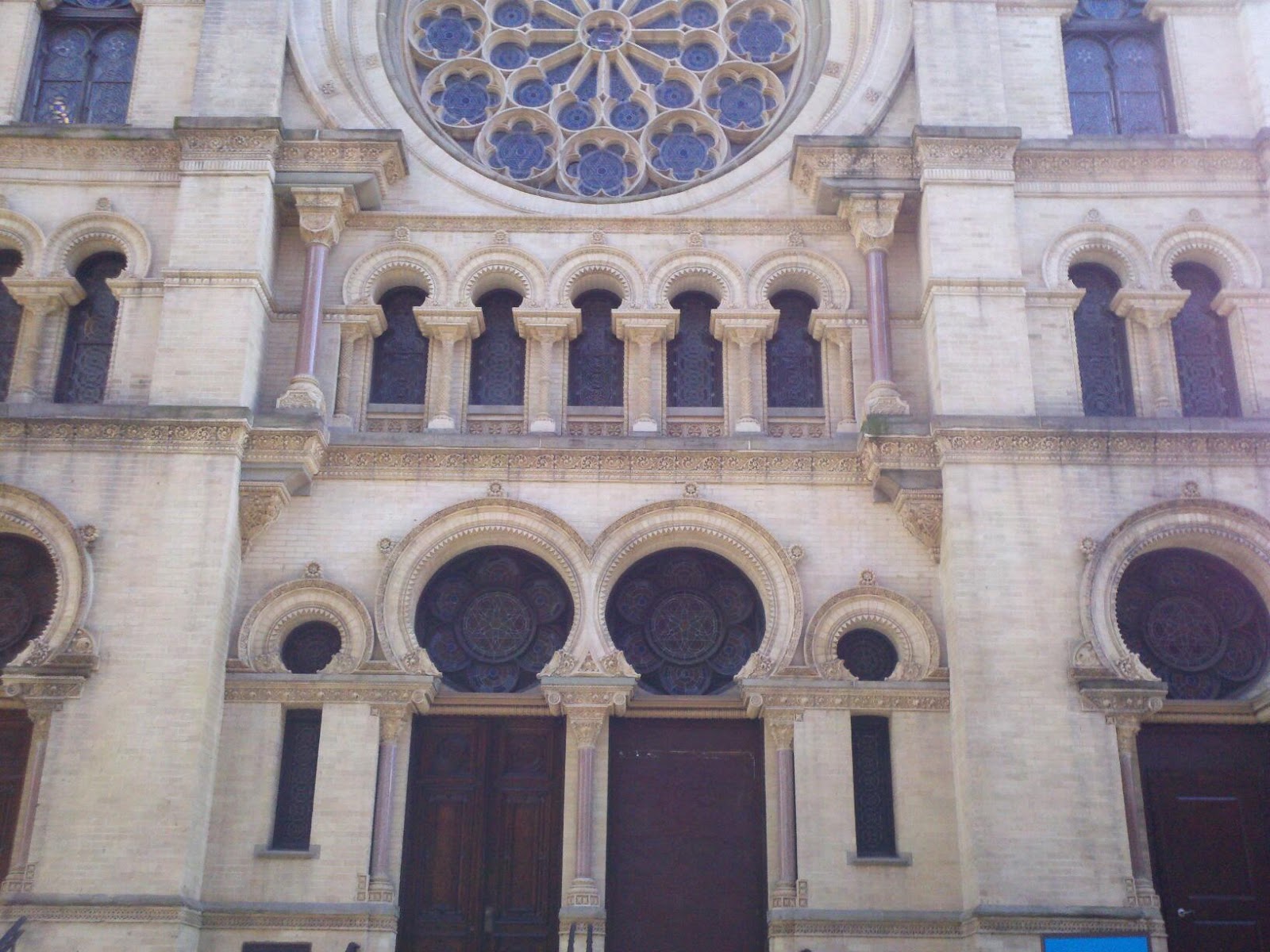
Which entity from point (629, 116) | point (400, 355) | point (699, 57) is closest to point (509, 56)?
point (629, 116)

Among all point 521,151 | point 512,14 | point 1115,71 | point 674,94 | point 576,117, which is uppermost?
point 512,14

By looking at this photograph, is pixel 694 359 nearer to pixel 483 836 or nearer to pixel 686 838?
pixel 686 838

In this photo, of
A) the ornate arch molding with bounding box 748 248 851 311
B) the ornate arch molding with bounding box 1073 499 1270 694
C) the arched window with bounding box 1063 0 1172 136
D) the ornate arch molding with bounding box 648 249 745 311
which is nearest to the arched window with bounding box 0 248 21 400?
A: the ornate arch molding with bounding box 648 249 745 311

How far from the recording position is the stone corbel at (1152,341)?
1791 centimetres

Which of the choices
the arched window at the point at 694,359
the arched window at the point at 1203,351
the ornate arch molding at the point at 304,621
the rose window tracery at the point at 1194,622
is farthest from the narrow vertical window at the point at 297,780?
the arched window at the point at 1203,351

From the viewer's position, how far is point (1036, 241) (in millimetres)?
18438

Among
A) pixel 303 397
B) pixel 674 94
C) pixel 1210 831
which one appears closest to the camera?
pixel 1210 831

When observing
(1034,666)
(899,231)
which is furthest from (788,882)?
(899,231)

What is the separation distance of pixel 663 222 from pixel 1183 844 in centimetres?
973

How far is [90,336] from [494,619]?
20.5ft

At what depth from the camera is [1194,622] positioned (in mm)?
17266

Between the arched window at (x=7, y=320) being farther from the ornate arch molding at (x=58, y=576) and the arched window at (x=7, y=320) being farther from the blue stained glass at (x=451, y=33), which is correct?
the blue stained glass at (x=451, y=33)

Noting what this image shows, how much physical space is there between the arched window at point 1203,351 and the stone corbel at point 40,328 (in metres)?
13.8

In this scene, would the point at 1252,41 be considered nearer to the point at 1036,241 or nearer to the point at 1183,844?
the point at 1036,241
